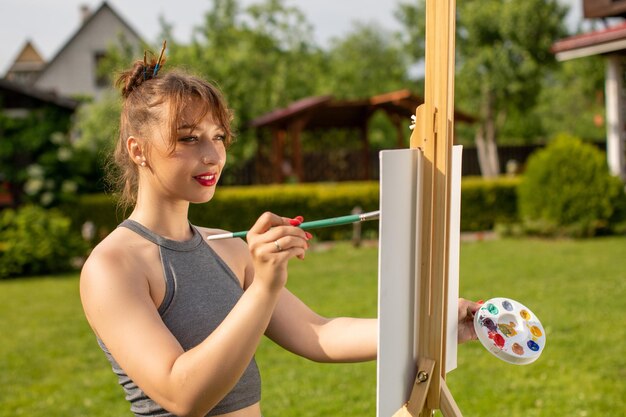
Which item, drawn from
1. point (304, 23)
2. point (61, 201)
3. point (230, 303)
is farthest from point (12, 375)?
point (304, 23)

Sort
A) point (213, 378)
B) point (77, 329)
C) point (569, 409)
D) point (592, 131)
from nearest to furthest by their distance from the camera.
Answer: point (213, 378) → point (569, 409) → point (77, 329) → point (592, 131)

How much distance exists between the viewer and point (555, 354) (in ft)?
18.6

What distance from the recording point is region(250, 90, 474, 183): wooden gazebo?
17.3 m

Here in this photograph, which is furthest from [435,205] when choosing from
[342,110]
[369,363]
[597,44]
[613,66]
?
[342,110]

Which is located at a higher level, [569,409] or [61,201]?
[61,201]

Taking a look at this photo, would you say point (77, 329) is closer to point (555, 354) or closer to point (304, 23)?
point (555, 354)

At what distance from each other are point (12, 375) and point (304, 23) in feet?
79.4

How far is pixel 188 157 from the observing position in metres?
1.58

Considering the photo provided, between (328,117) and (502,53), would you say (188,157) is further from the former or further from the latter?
(502,53)

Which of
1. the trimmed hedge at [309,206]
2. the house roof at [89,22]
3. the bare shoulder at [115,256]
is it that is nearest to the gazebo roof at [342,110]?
the trimmed hedge at [309,206]

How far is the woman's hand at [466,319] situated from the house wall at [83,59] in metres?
31.2

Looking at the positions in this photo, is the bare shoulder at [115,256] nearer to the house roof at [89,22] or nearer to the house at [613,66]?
the house at [613,66]

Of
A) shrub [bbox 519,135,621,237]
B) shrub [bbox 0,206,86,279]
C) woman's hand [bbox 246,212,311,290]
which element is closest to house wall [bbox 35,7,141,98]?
shrub [bbox 0,206,86,279]

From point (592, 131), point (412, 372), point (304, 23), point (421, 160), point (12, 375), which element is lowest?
point (12, 375)
